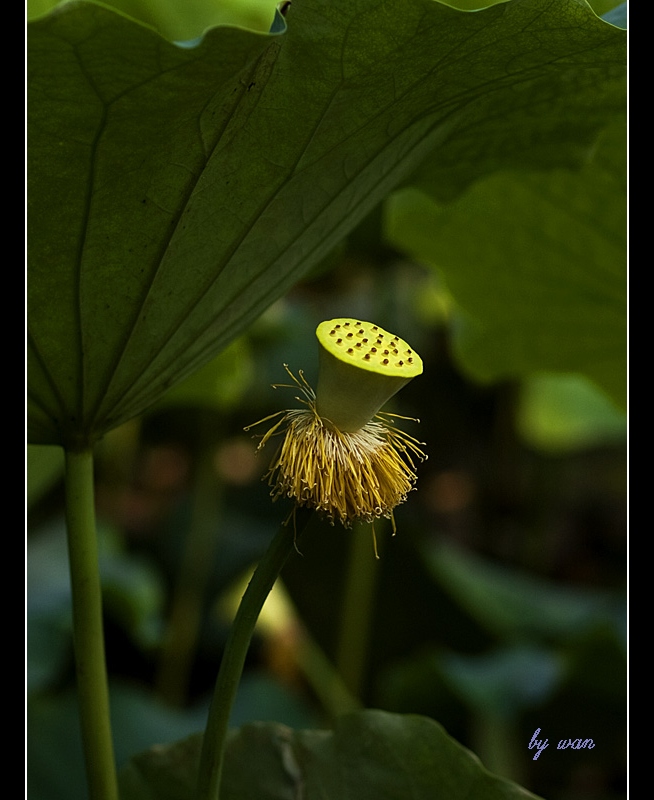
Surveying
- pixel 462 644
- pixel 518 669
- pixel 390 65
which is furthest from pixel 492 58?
pixel 462 644

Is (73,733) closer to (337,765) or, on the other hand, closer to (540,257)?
(337,765)

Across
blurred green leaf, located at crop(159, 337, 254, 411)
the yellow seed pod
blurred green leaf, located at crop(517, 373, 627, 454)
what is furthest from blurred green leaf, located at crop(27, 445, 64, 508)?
blurred green leaf, located at crop(517, 373, 627, 454)

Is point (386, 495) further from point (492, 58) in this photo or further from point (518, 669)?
point (518, 669)

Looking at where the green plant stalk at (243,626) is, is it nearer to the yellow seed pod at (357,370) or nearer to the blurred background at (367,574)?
the yellow seed pod at (357,370)

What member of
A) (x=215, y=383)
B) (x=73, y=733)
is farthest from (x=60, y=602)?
(x=215, y=383)

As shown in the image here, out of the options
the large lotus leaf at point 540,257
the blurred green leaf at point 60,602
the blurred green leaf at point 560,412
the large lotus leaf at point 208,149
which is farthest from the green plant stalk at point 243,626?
the blurred green leaf at point 560,412

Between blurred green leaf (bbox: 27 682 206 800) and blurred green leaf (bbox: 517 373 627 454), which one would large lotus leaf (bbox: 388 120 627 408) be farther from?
blurred green leaf (bbox: 517 373 627 454)
